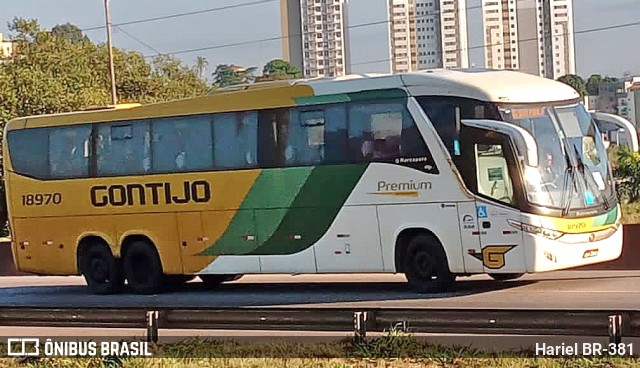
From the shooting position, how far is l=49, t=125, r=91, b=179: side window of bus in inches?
845

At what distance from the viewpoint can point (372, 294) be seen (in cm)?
1852

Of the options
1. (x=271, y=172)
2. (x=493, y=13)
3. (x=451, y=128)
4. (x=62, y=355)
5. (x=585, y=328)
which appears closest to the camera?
(x=585, y=328)

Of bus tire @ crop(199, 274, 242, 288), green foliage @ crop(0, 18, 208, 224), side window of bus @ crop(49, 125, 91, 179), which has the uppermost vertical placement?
green foliage @ crop(0, 18, 208, 224)

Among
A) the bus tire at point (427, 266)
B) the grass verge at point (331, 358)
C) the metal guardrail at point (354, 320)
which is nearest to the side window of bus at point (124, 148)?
the bus tire at point (427, 266)

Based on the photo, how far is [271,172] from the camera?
1912cm

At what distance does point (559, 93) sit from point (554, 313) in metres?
8.06

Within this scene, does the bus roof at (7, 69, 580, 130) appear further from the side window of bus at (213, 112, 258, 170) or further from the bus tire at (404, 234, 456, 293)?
the bus tire at (404, 234, 456, 293)

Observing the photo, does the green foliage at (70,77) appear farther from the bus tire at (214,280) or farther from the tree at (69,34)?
the bus tire at (214,280)

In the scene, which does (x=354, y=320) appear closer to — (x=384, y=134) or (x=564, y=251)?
(x=564, y=251)

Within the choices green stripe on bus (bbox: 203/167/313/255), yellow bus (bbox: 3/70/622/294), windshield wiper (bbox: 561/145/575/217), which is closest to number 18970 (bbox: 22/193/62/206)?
yellow bus (bbox: 3/70/622/294)

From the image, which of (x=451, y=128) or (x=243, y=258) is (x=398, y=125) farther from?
(x=243, y=258)

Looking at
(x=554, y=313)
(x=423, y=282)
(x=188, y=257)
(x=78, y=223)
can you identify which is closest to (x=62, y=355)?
(x=554, y=313)

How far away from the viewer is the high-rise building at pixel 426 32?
10869 centimetres

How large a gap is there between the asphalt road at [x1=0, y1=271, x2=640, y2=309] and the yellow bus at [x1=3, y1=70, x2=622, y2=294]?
430 mm
